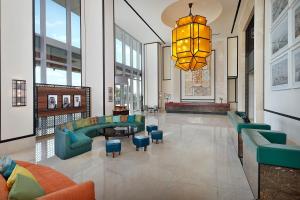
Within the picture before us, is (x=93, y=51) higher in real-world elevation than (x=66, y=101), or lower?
higher

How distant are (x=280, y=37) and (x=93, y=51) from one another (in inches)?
280

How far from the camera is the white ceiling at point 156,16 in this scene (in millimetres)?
8727

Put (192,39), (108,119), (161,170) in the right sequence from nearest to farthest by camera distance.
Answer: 1. (161,170)
2. (192,39)
3. (108,119)

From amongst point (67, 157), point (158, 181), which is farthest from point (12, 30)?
point (158, 181)

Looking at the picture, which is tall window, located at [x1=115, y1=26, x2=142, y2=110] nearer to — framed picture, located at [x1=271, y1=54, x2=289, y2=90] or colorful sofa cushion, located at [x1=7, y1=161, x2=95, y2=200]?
framed picture, located at [x1=271, y1=54, x2=289, y2=90]

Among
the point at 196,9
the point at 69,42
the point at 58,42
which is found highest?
the point at 196,9

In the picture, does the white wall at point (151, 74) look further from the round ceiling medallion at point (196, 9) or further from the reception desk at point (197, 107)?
the round ceiling medallion at point (196, 9)

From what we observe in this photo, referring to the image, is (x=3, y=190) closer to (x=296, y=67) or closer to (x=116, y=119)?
(x=296, y=67)

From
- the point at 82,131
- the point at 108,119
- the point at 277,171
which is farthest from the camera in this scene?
the point at 108,119

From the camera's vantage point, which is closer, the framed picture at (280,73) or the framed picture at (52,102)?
the framed picture at (280,73)

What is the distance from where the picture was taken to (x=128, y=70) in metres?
13.8

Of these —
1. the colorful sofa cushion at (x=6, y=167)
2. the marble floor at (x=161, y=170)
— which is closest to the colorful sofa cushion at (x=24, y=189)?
the colorful sofa cushion at (x=6, y=167)

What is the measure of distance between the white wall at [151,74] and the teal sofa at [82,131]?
8080 millimetres

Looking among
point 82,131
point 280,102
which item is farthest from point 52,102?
point 280,102
